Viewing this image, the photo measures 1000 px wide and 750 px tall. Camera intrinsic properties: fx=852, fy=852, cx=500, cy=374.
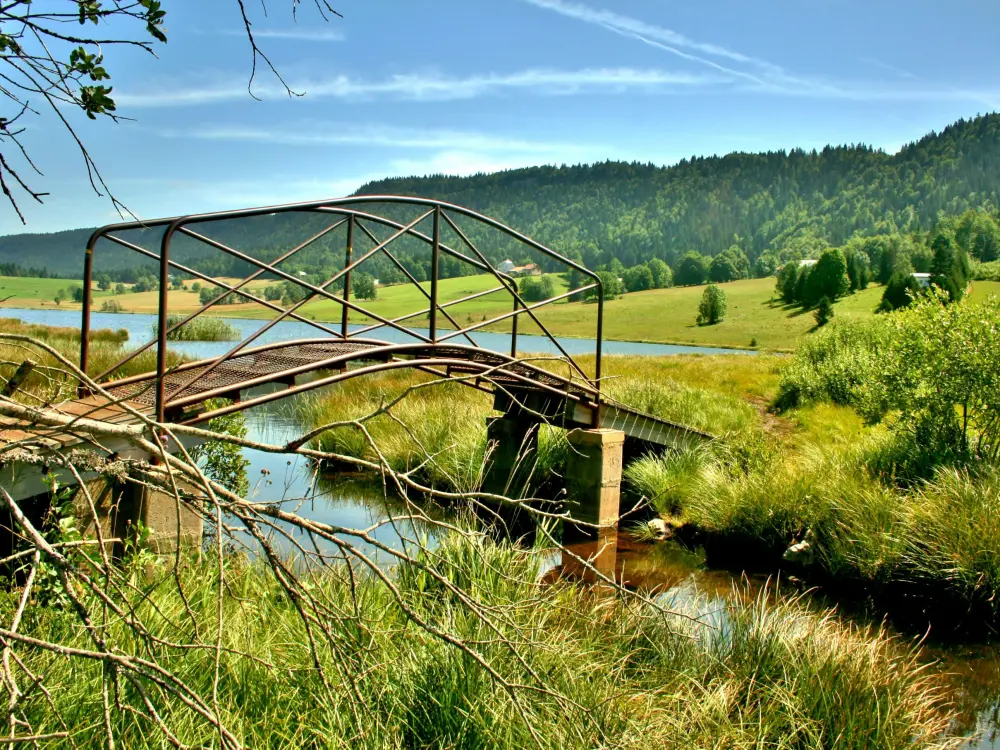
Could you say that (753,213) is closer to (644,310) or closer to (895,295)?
(644,310)

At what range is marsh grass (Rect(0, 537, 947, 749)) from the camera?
11.7ft

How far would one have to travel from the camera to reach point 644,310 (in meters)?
91.2

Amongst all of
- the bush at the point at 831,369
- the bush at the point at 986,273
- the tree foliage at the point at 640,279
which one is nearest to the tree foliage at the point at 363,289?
the bush at the point at 831,369

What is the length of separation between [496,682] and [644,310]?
294 ft

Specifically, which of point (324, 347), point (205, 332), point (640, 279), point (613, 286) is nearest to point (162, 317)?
point (324, 347)

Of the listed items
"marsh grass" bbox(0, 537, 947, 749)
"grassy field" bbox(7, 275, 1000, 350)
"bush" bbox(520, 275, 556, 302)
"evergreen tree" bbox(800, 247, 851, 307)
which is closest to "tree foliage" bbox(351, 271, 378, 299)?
"grassy field" bbox(7, 275, 1000, 350)

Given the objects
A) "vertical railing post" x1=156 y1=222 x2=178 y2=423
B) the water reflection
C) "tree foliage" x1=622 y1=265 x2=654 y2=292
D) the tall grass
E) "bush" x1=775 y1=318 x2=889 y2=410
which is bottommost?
"tree foliage" x1=622 y1=265 x2=654 y2=292

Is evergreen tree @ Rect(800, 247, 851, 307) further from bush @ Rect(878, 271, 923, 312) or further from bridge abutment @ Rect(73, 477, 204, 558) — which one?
bridge abutment @ Rect(73, 477, 204, 558)

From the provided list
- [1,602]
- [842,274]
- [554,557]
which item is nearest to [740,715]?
[1,602]

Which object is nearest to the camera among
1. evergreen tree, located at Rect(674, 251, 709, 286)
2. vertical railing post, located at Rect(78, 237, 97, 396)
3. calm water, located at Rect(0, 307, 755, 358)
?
vertical railing post, located at Rect(78, 237, 97, 396)

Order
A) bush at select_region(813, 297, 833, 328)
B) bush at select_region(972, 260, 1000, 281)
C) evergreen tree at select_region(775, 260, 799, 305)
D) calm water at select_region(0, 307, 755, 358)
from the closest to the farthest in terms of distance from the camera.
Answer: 1. calm water at select_region(0, 307, 755, 358)
2. bush at select_region(813, 297, 833, 328)
3. bush at select_region(972, 260, 1000, 281)
4. evergreen tree at select_region(775, 260, 799, 305)

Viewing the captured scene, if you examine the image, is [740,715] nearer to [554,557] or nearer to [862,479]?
[554,557]

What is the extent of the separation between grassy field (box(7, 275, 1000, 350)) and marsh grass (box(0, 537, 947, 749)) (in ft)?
187

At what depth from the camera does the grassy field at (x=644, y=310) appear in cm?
7088
